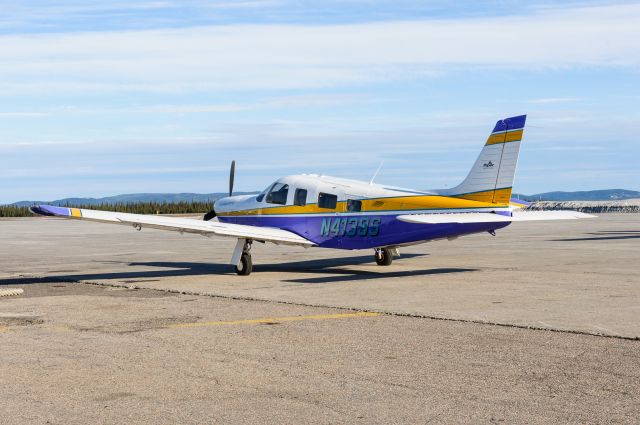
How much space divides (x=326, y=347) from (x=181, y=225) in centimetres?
1039

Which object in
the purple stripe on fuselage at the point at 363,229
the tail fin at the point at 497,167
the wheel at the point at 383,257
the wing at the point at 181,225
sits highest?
the tail fin at the point at 497,167

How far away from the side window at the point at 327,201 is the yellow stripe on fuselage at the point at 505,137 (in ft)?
13.5

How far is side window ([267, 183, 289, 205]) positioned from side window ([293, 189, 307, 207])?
362mm

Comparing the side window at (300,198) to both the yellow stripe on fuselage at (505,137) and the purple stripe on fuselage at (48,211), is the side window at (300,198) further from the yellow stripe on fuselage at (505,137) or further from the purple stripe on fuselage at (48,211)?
the purple stripe on fuselage at (48,211)

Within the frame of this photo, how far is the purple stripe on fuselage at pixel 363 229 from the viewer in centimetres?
1930

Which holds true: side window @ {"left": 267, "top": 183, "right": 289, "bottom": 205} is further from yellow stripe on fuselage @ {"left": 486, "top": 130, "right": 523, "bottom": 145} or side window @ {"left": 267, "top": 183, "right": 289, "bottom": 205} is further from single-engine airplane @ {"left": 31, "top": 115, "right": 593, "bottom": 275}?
yellow stripe on fuselage @ {"left": 486, "top": 130, "right": 523, "bottom": 145}

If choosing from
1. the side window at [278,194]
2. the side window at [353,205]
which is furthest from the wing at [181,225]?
the side window at [353,205]

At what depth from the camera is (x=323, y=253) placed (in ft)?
93.8

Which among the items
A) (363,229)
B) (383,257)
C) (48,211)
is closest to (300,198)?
(363,229)

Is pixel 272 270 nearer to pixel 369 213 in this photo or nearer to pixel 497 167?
pixel 369 213

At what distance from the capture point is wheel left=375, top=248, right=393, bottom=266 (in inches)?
912

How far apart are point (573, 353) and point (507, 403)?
2.59 m

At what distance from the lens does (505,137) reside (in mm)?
19719

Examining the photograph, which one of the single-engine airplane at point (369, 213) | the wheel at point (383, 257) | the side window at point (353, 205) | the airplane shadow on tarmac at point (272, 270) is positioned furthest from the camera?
the wheel at point (383, 257)
